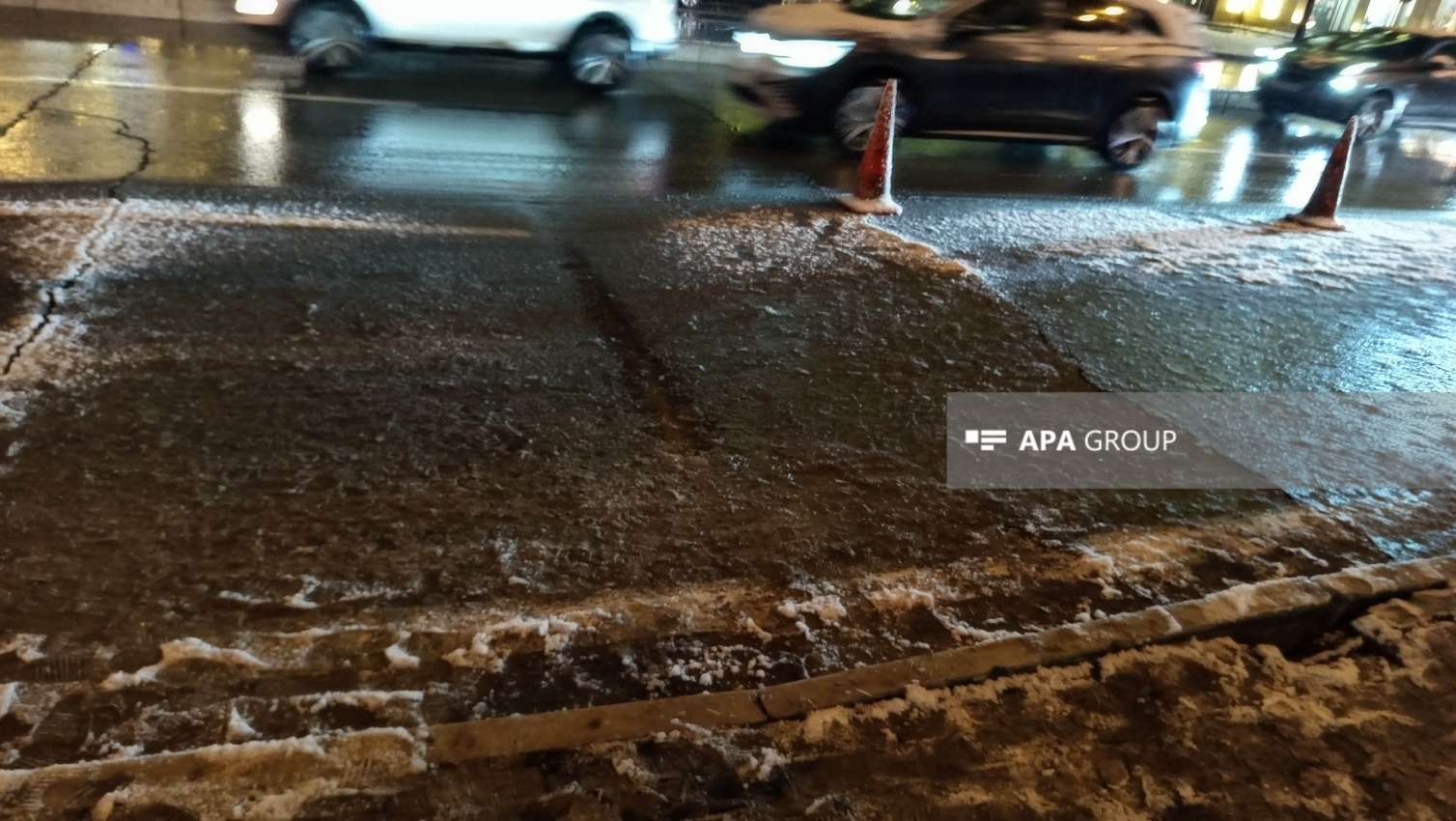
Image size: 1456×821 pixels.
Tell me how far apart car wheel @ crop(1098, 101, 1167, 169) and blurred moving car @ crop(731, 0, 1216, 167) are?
12mm

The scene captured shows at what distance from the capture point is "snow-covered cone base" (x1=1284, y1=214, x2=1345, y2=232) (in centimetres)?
913

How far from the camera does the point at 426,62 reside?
42.7 ft

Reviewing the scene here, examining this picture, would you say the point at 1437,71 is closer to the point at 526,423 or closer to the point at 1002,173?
the point at 1002,173

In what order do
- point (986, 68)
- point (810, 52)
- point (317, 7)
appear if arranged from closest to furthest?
1. point (810, 52)
2. point (986, 68)
3. point (317, 7)

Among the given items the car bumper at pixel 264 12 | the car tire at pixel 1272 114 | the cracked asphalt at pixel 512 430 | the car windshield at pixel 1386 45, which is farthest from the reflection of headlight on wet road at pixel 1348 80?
the car bumper at pixel 264 12

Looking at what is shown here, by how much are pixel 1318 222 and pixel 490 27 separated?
9.33 m

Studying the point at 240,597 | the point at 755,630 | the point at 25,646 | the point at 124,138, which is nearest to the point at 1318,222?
the point at 755,630

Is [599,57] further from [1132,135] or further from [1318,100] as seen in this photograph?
[1318,100]

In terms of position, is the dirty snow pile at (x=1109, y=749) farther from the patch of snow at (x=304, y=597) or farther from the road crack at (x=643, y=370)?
the road crack at (x=643, y=370)

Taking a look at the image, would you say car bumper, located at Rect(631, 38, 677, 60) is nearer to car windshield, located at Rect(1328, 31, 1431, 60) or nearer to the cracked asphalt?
the cracked asphalt

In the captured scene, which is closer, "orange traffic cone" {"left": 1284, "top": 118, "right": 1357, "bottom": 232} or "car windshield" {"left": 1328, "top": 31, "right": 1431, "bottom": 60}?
"orange traffic cone" {"left": 1284, "top": 118, "right": 1357, "bottom": 232}

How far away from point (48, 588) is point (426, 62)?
11271 mm

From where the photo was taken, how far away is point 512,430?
441 centimetres

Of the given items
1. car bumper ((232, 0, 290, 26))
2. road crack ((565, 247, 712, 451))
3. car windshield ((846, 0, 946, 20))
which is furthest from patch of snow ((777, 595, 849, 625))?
car bumper ((232, 0, 290, 26))
